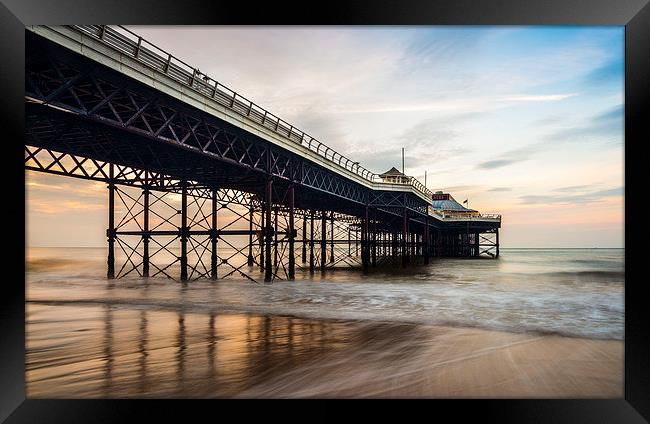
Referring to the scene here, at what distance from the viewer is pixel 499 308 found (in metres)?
19.4

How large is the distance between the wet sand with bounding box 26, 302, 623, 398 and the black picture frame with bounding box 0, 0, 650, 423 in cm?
74

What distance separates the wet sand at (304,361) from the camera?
807 cm

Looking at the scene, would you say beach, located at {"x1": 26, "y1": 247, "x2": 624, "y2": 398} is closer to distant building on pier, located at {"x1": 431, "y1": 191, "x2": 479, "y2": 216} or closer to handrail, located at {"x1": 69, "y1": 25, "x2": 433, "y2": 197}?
handrail, located at {"x1": 69, "y1": 25, "x2": 433, "y2": 197}

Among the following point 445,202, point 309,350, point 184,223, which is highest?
point 445,202

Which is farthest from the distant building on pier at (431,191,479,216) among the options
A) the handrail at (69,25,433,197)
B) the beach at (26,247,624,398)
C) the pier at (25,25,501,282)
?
the beach at (26,247,624,398)

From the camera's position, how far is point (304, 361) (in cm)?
958

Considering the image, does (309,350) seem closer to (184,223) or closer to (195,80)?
(195,80)

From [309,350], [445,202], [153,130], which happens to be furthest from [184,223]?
[445,202]

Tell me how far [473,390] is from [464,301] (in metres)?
14.4
